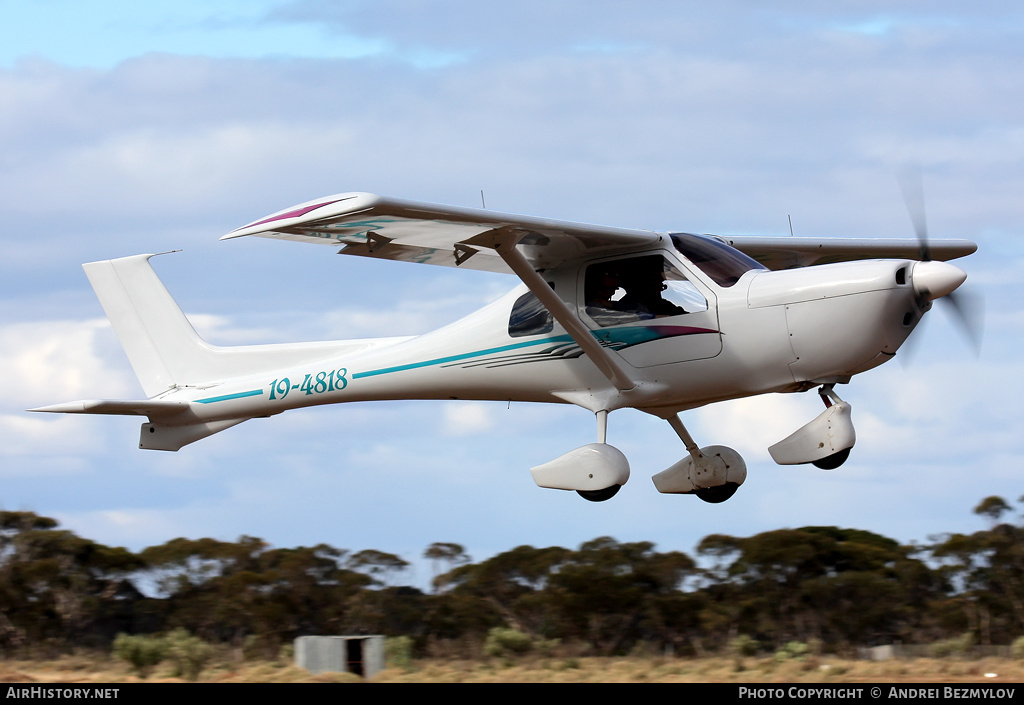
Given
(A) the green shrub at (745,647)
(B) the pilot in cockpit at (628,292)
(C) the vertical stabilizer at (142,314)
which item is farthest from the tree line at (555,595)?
(B) the pilot in cockpit at (628,292)

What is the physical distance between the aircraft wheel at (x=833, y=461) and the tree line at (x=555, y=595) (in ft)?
24.2

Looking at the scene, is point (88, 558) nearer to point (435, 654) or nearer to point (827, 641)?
point (435, 654)

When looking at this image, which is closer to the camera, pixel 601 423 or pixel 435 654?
pixel 601 423

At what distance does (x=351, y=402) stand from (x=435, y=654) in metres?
5.31

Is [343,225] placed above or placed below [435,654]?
above

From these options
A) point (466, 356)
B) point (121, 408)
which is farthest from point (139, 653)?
point (466, 356)

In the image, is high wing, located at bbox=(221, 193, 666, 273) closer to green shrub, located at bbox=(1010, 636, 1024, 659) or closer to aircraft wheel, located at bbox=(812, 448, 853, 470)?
aircraft wheel, located at bbox=(812, 448, 853, 470)

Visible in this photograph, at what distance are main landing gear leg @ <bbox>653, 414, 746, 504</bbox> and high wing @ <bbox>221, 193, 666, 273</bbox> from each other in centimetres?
211

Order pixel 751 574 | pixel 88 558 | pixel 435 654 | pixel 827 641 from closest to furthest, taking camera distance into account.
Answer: pixel 435 654 → pixel 827 641 → pixel 751 574 → pixel 88 558

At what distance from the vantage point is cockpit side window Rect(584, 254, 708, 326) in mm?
11008

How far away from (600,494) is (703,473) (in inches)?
59.8

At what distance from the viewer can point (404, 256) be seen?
1239 cm

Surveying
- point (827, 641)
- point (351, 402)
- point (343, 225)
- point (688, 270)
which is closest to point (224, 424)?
point (351, 402)

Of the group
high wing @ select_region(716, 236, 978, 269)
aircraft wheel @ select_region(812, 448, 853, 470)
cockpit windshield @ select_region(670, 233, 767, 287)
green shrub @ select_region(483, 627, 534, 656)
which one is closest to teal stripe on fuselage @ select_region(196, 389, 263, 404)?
green shrub @ select_region(483, 627, 534, 656)
